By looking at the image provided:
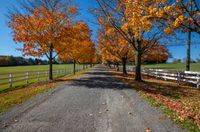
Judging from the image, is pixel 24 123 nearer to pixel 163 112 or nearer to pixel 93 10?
pixel 163 112

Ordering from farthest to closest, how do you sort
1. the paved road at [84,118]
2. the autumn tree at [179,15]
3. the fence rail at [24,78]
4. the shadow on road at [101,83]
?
the fence rail at [24,78]
the shadow on road at [101,83]
the autumn tree at [179,15]
the paved road at [84,118]

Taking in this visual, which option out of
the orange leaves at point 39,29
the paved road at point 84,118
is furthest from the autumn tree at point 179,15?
the orange leaves at point 39,29

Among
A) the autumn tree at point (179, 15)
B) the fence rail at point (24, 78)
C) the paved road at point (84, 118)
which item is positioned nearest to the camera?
the paved road at point (84, 118)

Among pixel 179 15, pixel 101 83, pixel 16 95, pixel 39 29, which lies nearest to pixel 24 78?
pixel 39 29

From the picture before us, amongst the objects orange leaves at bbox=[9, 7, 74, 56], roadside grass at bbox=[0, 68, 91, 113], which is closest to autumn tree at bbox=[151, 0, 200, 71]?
roadside grass at bbox=[0, 68, 91, 113]

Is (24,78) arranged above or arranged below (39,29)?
below

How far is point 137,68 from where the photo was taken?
21250 millimetres

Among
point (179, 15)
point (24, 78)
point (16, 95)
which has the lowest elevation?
point (24, 78)

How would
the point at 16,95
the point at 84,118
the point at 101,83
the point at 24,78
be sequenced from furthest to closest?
1. the point at 24,78
2. the point at 101,83
3. the point at 16,95
4. the point at 84,118

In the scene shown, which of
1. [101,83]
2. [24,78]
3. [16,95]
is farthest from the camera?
[24,78]

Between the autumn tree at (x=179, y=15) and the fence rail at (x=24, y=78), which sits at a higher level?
the autumn tree at (x=179, y=15)

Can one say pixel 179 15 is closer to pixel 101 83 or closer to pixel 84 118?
pixel 84 118

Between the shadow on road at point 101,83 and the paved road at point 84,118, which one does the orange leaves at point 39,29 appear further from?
the paved road at point 84,118

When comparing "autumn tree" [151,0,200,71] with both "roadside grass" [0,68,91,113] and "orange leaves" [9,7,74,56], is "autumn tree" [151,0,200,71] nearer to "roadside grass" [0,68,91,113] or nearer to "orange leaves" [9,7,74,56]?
"roadside grass" [0,68,91,113]
